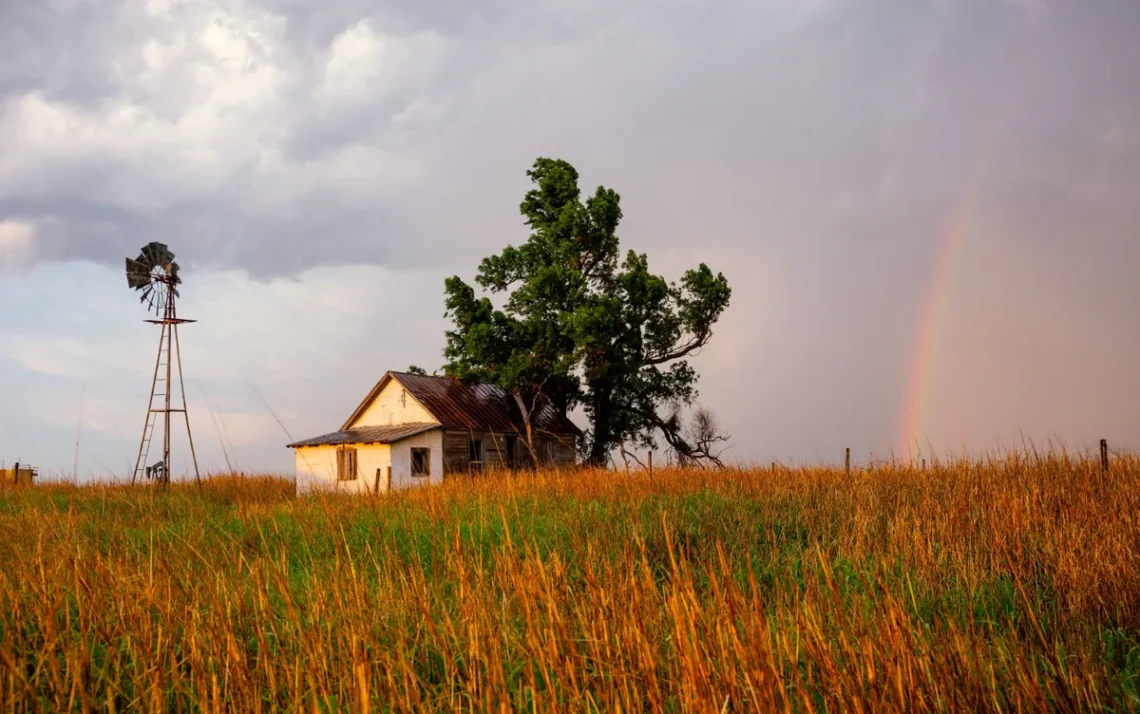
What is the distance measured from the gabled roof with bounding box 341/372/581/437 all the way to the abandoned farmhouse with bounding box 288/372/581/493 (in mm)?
39

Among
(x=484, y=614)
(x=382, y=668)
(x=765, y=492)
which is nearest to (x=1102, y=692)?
(x=484, y=614)

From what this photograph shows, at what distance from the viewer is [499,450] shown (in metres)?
30.4

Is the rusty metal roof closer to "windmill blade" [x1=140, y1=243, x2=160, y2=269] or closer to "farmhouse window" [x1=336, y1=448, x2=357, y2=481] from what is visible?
"farmhouse window" [x1=336, y1=448, x2=357, y2=481]

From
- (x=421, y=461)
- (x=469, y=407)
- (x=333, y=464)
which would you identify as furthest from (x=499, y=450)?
(x=333, y=464)

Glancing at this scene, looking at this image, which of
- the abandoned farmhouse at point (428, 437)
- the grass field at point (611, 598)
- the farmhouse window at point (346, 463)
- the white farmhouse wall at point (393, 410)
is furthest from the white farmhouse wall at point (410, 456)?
the grass field at point (611, 598)

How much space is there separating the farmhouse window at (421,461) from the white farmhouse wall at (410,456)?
0.51ft

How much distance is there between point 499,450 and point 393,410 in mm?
5084

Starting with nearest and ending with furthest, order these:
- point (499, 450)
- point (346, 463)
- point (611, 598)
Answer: point (611, 598) < point (499, 450) < point (346, 463)

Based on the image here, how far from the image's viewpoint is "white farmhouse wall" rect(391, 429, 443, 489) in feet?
98.9

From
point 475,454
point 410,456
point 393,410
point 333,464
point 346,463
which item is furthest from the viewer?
point 393,410

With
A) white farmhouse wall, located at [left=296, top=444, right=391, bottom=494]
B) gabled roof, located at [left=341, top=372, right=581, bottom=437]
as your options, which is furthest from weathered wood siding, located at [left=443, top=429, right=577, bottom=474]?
white farmhouse wall, located at [left=296, top=444, right=391, bottom=494]

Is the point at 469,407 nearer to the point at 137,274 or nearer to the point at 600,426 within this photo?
the point at 600,426

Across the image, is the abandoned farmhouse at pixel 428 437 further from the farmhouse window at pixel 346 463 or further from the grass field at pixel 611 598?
the grass field at pixel 611 598

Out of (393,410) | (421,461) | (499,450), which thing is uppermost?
(393,410)
